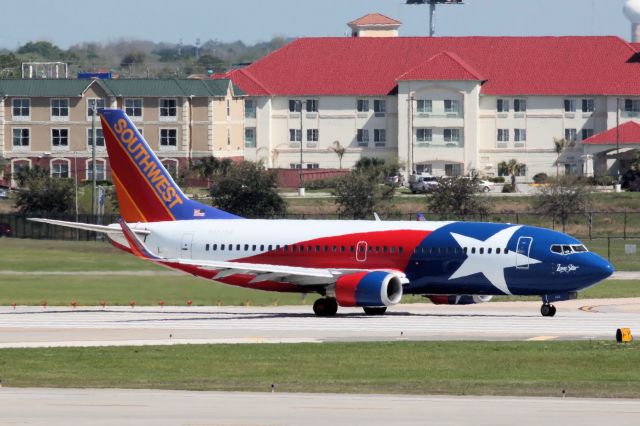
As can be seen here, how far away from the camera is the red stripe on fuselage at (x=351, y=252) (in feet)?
193

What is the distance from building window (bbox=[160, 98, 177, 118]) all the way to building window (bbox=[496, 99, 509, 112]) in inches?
1393

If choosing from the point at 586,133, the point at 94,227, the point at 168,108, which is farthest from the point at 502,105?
the point at 94,227

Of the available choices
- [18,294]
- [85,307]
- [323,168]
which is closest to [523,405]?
[85,307]

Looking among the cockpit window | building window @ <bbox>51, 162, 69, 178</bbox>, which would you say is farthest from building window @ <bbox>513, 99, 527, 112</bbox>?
the cockpit window

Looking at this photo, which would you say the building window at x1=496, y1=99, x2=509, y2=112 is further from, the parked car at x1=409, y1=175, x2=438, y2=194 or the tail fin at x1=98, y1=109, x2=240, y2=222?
the tail fin at x1=98, y1=109, x2=240, y2=222

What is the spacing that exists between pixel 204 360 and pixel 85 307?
71.8 feet

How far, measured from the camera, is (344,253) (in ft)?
197

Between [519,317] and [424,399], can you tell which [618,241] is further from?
[424,399]

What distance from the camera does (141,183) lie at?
63875 mm

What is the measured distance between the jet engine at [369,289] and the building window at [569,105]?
381ft

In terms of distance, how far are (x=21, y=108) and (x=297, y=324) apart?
108 meters

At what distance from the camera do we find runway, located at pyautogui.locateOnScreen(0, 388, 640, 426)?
31.5 m

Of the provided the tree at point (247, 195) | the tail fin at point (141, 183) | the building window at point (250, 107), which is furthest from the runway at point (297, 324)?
the building window at point (250, 107)

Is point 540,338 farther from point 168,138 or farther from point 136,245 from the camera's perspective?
point 168,138
